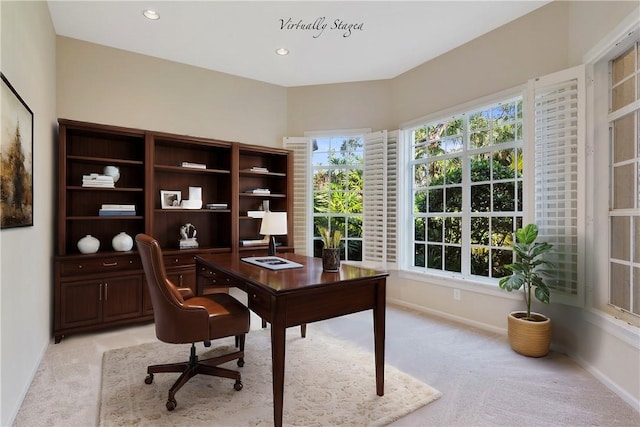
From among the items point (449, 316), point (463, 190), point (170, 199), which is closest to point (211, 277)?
point (170, 199)

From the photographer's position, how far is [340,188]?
4.72 meters

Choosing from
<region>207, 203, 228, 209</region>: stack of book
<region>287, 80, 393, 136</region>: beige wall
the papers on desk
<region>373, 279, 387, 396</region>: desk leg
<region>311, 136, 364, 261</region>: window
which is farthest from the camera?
<region>311, 136, 364, 261</region>: window

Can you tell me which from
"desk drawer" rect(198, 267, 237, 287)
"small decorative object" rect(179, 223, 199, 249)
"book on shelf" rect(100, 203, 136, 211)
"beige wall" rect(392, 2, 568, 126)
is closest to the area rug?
"desk drawer" rect(198, 267, 237, 287)

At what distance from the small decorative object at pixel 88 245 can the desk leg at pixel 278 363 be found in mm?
2538

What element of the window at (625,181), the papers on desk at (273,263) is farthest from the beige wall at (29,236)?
the window at (625,181)

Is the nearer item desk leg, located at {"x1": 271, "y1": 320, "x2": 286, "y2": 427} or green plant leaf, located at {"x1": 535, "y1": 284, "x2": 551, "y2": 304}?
desk leg, located at {"x1": 271, "y1": 320, "x2": 286, "y2": 427}

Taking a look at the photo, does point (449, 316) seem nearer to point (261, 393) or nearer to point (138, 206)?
point (261, 393)

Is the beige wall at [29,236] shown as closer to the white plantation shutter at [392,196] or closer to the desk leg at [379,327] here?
the desk leg at [379,327]

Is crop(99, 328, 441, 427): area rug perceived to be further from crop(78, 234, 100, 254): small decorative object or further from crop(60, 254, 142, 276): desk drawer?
crop(78, 234, 100, 254): small decorative object

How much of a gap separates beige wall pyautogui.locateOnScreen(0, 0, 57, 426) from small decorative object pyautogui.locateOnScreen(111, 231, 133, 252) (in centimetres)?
51

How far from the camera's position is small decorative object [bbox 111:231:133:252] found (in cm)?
340

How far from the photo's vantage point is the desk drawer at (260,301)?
1820 mm

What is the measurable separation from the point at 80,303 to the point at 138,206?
Answer: 116cm

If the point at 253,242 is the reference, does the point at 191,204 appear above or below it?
above
